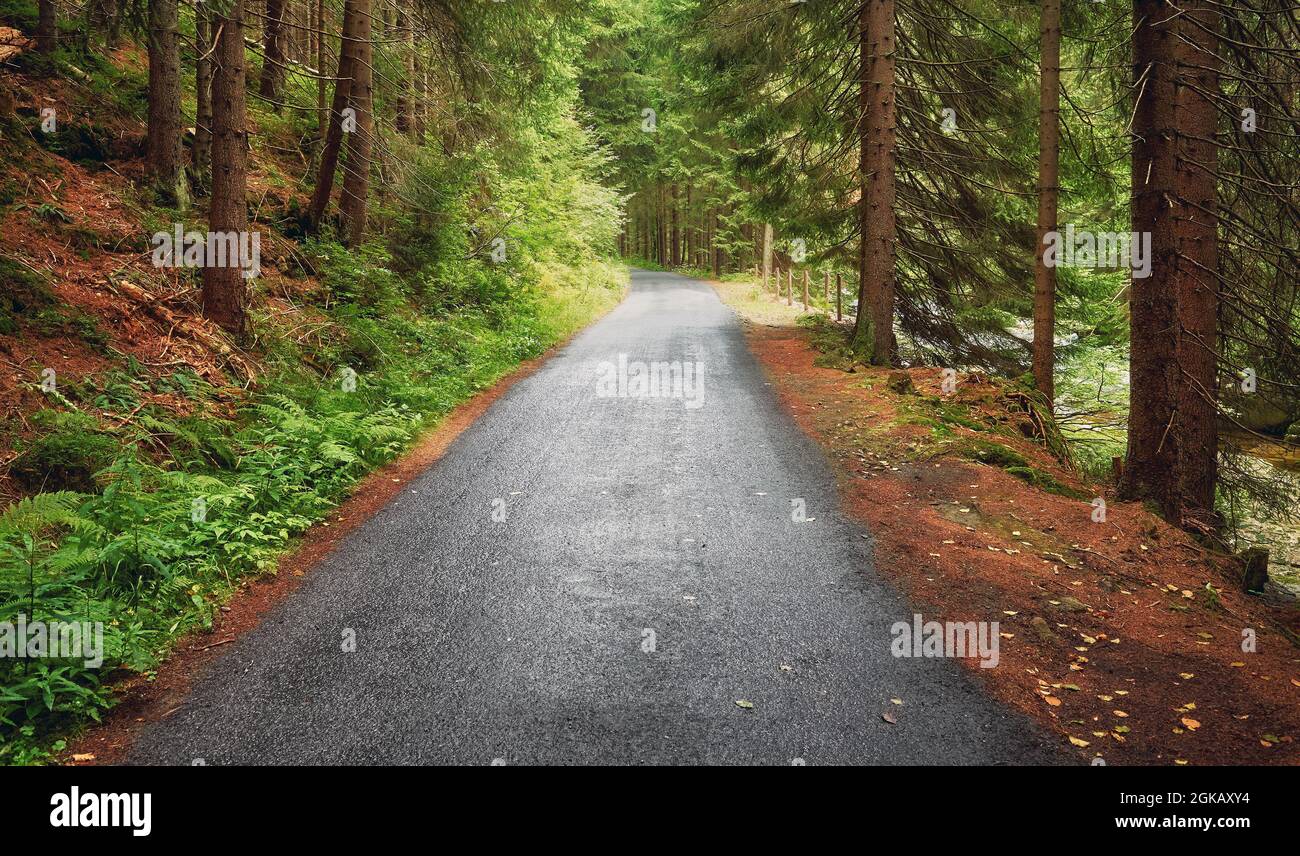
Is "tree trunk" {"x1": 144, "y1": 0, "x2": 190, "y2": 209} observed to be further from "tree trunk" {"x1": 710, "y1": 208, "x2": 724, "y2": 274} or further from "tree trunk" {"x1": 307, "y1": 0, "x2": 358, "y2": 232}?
"tree trunk" {"x1": 710, "y1": 208, "x2": 724, "y2": 274}

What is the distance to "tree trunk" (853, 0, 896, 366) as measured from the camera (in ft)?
39.8

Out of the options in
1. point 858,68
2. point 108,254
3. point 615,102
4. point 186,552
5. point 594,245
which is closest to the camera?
point 186,552

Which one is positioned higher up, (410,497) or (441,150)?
(441,150)

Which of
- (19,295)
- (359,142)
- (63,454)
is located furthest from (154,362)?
(359,142)

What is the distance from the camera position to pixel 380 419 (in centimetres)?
891

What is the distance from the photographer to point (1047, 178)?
950cm

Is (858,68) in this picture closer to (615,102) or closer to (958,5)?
(958,5)

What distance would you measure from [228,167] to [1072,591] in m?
9.95

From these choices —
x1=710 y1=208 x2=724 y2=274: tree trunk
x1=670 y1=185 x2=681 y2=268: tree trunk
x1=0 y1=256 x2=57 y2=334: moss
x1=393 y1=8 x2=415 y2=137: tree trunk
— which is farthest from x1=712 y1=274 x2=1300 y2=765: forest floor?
x1=670 y1=185 x2=681 y2=268: tree trunk

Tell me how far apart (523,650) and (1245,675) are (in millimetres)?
4324

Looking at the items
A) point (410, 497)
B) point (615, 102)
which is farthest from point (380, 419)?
point (615, 102)

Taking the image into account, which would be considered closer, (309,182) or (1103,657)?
(1103,657)

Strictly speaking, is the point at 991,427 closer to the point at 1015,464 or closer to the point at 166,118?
the point at 1015,464

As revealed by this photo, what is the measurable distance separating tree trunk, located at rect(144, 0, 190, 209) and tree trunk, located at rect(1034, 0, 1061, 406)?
37.9 ft
